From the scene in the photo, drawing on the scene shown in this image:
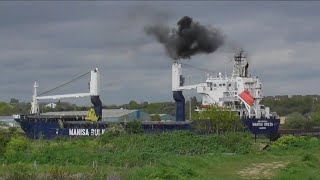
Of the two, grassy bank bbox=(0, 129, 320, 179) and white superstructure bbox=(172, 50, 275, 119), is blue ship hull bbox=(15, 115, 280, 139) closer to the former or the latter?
white superstructure bbox=(172, 50, 275, 119)

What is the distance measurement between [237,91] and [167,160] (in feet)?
132

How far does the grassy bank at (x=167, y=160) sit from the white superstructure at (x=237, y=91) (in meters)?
19.9

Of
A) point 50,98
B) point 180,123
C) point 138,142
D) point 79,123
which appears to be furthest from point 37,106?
point 138,142

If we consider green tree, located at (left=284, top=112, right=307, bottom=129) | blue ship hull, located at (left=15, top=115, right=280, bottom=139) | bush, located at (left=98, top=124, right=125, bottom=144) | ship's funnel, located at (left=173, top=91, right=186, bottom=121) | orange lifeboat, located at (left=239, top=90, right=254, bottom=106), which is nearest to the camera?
bush, located at (left=98, top=124, right=125, bottom=144)

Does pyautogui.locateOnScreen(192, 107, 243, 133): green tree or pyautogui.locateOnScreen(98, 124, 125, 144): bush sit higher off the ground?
pyautogui.locateOnScreen(192, 107, 243, 133): green tree

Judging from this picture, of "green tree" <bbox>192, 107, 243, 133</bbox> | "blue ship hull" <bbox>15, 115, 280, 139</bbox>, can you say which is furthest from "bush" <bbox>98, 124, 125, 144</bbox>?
"blue ship hull" <bbox>15, 115, 280, 139</bbox>

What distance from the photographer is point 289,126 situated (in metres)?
89.8

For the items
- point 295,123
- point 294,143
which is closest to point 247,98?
point 294,143

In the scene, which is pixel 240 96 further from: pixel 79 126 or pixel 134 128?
pixel 79 126

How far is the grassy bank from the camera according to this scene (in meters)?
21.5

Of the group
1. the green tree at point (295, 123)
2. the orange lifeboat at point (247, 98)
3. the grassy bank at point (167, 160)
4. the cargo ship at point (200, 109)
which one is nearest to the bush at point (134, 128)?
the cargo ship at point (200, 109)

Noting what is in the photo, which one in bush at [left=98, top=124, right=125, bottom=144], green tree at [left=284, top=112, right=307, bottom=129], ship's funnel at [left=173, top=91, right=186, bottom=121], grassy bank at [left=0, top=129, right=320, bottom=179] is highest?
ship's funnel at [left=173, top=91, right=186, bottom=121]

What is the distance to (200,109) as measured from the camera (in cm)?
6756

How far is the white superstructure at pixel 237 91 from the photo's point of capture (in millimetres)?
65812
